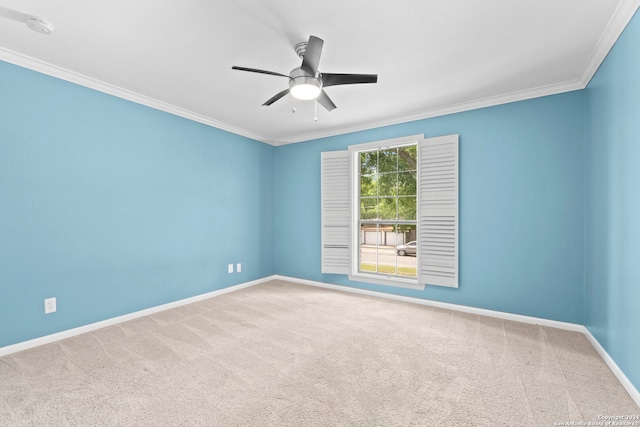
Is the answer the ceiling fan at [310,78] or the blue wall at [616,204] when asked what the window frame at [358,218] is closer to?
the blue wall at [616,204]

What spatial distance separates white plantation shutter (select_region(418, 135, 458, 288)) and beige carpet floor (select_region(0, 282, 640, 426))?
2.09 feet

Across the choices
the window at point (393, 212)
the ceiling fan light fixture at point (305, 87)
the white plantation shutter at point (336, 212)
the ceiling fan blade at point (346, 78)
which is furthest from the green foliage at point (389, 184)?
the ceiling fan light fixture at point (305, 87)

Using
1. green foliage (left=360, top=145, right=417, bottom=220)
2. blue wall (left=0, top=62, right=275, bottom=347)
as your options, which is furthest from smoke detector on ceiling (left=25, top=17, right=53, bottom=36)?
green foliage (left=360, top=145, right=417, bottom=220)

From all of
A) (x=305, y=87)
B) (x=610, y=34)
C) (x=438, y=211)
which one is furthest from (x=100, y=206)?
(x=610, y=34)

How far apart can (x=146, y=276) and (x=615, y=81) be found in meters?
4.84

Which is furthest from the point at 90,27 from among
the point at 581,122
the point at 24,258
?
the point at 581,122

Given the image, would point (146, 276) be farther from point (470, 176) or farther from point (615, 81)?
point (615, 81)

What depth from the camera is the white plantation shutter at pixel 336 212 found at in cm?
452

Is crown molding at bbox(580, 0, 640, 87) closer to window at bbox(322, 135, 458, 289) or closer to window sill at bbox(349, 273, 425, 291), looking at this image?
window at bbox(322, 135, 458, 289)

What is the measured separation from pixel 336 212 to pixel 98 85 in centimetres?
332

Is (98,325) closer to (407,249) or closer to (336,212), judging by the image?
(336,212)

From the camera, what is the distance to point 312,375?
2.15 m

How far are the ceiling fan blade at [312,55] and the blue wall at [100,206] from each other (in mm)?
2391

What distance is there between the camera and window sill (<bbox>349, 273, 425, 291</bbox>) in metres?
3.89
